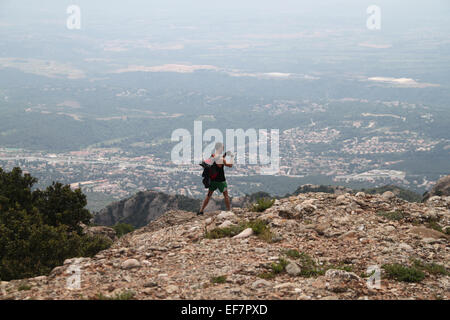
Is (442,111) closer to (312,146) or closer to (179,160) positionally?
(312,146)

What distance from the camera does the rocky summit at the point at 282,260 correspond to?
8211 mm

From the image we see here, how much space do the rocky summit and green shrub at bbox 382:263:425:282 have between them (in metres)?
0.02

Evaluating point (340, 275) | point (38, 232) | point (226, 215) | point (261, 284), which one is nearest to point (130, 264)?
point (261, 284)

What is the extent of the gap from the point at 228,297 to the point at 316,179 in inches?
3992

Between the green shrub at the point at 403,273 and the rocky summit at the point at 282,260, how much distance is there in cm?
2

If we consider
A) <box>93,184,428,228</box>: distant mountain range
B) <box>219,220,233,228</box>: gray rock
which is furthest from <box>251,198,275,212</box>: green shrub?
<box>93,184,428,228</box>: distant mountain range

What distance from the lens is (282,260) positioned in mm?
Result: 9406

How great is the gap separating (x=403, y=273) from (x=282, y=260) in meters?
2.20

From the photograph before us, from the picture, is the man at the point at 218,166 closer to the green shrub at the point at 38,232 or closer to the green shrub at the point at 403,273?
the green shrub at the point at 38,232

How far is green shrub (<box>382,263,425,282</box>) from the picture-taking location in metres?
8.61

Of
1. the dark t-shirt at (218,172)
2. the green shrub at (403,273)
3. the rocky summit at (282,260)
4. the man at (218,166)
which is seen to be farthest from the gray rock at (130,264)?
the dark t-shirt at (218,172)

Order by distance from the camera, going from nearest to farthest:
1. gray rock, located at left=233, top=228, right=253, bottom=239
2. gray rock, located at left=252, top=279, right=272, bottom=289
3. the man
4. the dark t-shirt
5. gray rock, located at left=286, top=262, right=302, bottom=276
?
gray rock, located at left=252, top=279, right=272, bottom=289 < gray rock, located at left=286, top=262, right=302, bottom=276 < gray rock, located at left=233, top=228, right=253, bottom=239 < the man < the dark t-shirt

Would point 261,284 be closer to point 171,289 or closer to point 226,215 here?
point 171,289

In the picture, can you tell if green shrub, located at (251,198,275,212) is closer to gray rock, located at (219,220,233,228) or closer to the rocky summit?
the rocky summit
